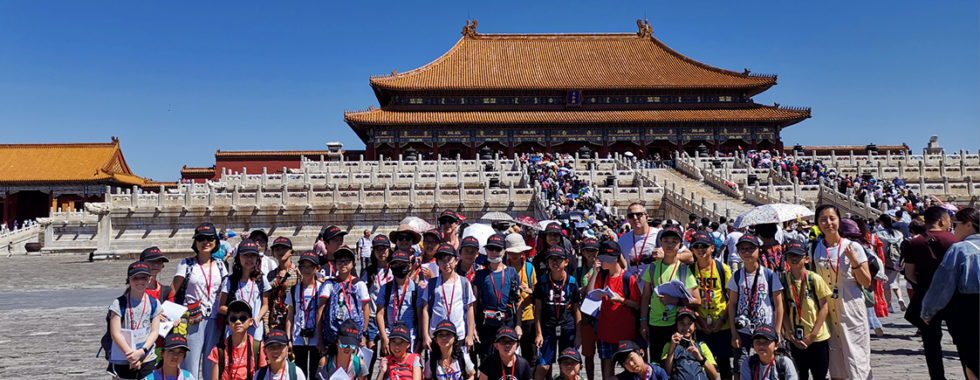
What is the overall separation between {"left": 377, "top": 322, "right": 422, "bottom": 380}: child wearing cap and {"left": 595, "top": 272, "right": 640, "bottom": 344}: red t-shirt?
5.12 ft

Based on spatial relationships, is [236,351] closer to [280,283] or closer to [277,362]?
[277,362]

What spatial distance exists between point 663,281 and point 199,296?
3730 millimetres

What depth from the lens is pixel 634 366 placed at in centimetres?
477

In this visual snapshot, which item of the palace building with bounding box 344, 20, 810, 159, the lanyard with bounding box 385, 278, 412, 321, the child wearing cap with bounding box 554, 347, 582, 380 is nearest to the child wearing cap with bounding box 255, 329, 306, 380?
the lanyard with bounding box 385, 278, 412, 321

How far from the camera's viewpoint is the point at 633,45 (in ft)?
158

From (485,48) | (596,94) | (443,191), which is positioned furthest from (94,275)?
(485,48)

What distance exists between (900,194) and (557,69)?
2612 cm

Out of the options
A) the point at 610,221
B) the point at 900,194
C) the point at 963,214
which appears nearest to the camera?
the point at 963,214

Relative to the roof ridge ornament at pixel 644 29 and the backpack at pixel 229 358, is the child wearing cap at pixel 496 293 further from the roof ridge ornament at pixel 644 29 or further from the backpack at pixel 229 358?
the roof ridge ornament at pixel 644 29

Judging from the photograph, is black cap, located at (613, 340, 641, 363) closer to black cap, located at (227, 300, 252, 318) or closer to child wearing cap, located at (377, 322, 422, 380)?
child wearing cap, located at (377, 322, 422, 380)

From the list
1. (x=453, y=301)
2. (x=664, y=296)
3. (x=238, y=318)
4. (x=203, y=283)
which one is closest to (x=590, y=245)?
(x=664, y=296)

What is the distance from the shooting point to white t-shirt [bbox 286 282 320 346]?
18.2 ft

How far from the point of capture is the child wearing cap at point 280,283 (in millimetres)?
5704

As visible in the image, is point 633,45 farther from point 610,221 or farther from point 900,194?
point 610,221
